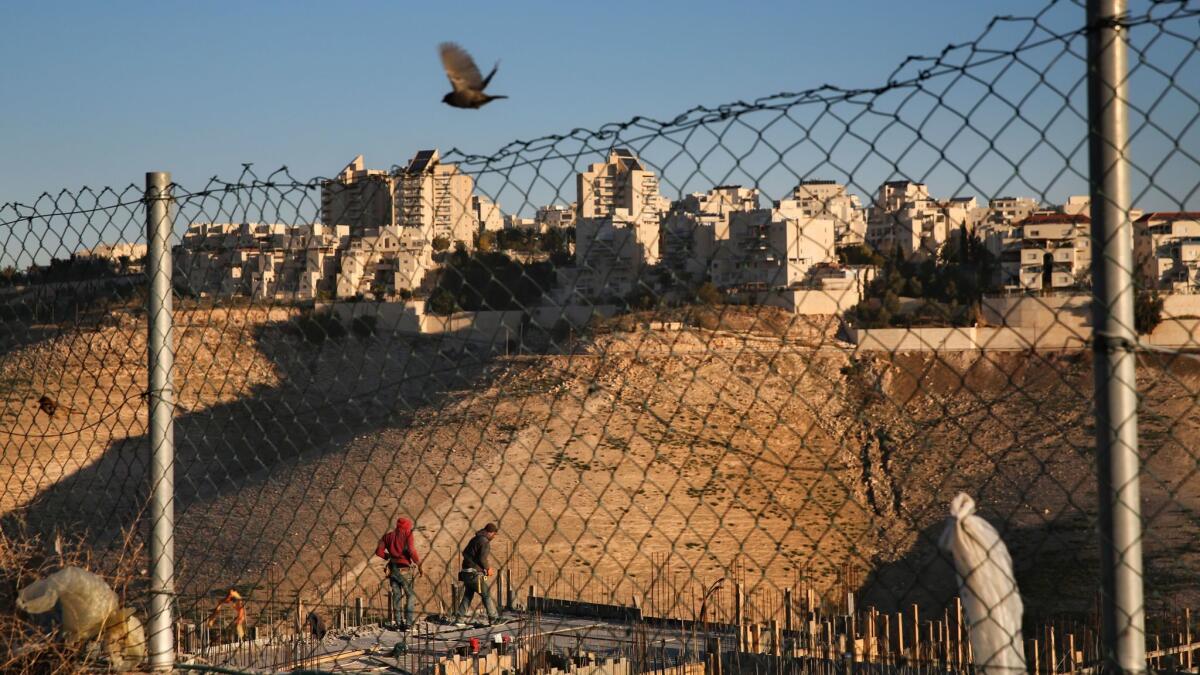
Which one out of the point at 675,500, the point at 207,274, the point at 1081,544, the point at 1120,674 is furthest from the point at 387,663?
the point at 1081,544

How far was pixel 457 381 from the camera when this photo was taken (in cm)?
3859

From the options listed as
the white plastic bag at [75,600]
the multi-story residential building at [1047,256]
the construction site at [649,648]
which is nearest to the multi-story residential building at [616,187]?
the multi-story residential building at [1047,256]

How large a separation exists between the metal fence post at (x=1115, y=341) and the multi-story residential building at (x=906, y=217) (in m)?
0.52

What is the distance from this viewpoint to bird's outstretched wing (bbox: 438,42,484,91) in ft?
12.5

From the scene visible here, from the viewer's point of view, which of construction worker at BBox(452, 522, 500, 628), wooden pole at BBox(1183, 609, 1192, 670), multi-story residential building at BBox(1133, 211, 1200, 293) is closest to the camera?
multi-story residential building at BBox(1133, 211, 1200, 293)

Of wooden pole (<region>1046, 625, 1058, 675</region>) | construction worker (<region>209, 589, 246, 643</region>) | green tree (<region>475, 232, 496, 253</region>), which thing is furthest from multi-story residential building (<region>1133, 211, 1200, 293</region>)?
wooden pole (<region>1046, 625, 1058, 675</region>)

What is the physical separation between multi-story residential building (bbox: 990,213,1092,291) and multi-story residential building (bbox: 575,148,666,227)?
994 mm

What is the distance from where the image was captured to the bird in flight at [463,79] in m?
3.82

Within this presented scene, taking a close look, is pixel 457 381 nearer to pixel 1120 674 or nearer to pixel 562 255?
pixel 562 255

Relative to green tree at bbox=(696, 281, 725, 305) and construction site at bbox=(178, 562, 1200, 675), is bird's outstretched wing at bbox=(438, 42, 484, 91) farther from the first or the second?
construction site at bbox=(178, 562, 1200, 675)

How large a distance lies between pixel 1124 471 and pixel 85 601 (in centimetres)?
290

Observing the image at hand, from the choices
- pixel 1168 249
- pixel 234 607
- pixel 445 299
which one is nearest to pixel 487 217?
pixel 1168 249

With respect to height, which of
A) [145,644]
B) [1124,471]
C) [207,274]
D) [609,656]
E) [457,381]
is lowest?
[609,656]

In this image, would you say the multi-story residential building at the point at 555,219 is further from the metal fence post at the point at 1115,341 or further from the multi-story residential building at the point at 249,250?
the metal fence post at the point at 1115,341
